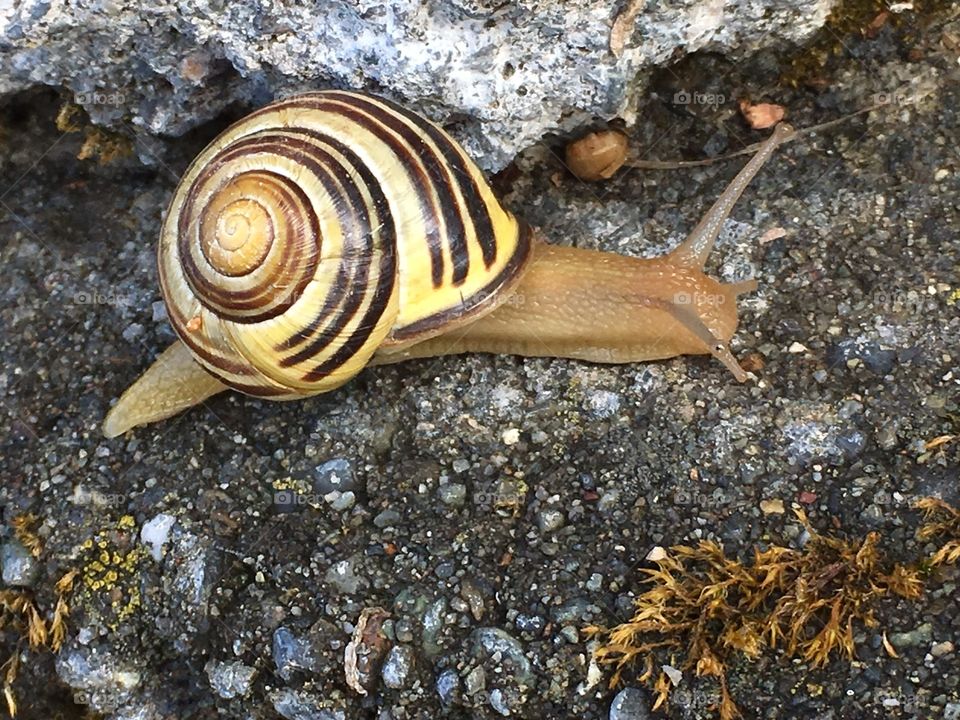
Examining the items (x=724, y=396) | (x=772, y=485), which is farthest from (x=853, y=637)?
(x=724, y=396)

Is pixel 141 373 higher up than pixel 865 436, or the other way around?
pixel 865 436

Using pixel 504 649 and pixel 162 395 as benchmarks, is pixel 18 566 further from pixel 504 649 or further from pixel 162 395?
pixel 504 649

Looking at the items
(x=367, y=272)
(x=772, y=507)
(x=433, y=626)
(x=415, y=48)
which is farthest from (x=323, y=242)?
(x=772, y=507)

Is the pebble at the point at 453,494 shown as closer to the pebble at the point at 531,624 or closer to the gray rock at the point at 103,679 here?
the pebble at the point at 531,624

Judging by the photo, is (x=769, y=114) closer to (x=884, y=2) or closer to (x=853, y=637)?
(x=884, y=2)

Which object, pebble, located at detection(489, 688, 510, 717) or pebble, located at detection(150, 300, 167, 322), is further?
pebble, located at detection(150, 300, 167, 322)

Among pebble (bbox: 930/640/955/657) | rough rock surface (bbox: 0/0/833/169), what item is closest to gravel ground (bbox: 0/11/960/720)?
pebble (bbox: 930/640/955/657)

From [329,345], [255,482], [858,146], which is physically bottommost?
[255,482]

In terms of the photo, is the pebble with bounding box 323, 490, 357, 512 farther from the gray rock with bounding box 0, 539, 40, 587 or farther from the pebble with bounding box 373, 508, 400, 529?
the gray rock with bounding box 0, 539, 40, 587
